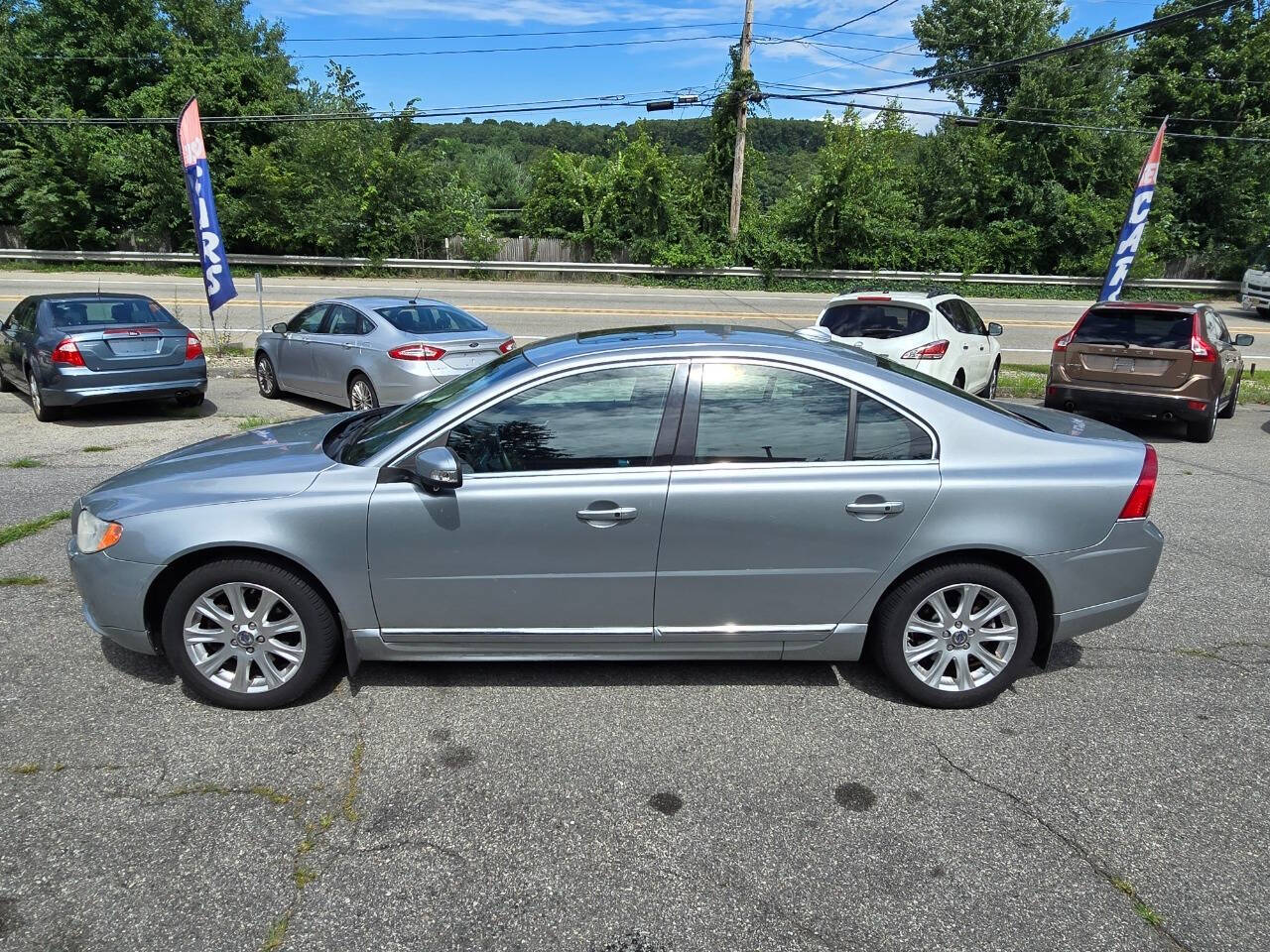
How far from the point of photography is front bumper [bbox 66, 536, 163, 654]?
3.68 m

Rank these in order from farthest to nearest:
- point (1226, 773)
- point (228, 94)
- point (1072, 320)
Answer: point (228, 94) → point (1072, 320) → point (1226, 773)

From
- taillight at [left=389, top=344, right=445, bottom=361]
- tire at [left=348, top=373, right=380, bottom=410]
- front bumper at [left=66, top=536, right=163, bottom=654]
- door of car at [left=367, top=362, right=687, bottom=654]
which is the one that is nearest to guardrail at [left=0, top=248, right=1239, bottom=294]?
tire at [left=348, top=373, right=380, bottom=410]

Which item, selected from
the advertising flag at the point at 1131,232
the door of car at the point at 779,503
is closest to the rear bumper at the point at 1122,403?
the advertising flag at the point at 1131,232

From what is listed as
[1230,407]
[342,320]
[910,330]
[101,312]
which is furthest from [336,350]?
[1230,407]

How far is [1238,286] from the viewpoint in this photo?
31266mm

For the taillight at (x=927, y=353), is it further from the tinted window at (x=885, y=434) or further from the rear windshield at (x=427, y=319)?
the tinted window at (x=885, y=434)

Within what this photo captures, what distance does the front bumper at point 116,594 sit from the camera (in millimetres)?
3680

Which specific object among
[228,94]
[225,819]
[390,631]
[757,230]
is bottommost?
[225,819]

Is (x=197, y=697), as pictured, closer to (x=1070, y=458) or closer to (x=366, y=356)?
(x=1070, y=458)

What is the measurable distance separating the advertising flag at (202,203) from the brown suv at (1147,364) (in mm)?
11849

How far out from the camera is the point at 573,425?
377 cm

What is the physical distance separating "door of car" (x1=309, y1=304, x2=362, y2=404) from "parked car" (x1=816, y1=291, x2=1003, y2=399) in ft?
18.2

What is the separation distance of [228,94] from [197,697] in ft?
122

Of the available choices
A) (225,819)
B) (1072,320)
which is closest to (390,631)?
(225,819)
